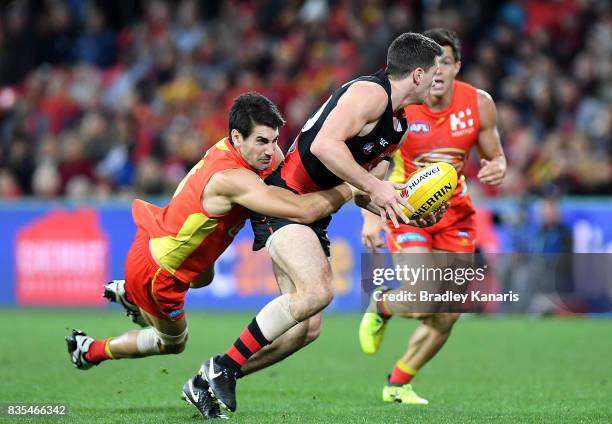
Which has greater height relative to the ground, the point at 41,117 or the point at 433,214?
the point at 433,214

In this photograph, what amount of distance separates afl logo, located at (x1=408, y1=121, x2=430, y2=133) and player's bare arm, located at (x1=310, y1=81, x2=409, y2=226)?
1.66 metres

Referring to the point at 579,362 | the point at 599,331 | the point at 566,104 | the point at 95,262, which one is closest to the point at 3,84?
the point at 95,262

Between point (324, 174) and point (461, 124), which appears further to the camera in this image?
point (461, 124)

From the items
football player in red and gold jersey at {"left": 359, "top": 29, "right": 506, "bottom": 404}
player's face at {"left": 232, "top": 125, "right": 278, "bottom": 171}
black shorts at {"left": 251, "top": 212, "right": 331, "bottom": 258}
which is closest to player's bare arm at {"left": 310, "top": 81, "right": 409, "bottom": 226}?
player's face at {"left": 232, "top": 125, "right": 278, "bottom": 171}

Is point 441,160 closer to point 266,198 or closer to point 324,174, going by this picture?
point 324,174

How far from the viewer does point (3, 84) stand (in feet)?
70.5

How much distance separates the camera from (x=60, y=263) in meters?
16.5

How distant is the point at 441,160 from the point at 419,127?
32cm

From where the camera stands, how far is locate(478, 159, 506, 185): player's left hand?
8469 mm

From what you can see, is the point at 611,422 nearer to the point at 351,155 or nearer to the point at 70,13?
the point at 351,155

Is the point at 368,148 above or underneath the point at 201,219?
above

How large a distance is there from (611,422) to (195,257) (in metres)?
2.91

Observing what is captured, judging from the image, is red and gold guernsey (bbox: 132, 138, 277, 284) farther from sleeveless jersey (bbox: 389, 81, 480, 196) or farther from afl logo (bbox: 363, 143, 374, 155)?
sleeveless jersey (bbox: 389, 81, 480, 196)

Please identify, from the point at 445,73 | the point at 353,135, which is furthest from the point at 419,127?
the point at 353,135
